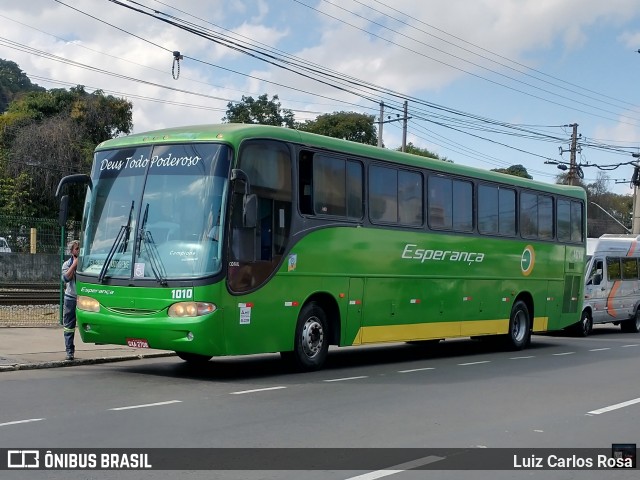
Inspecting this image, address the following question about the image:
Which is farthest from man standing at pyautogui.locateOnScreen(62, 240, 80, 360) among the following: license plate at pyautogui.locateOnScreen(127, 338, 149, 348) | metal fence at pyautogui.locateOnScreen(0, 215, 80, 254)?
metal fence at pyautogui.locateOnScreen(0, 215, 80, 254)

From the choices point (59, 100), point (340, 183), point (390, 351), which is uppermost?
point (59, 100)

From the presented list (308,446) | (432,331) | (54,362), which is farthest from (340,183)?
(308,446)

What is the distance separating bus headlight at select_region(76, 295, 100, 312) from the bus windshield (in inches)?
15.9

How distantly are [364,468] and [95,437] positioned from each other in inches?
105

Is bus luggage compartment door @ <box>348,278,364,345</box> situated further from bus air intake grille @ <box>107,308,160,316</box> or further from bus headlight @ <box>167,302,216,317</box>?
bus air intake grille @ <box>107,308,160,316</box>

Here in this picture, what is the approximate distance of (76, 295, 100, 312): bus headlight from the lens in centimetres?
1275

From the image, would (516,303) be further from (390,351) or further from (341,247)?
(341,247)

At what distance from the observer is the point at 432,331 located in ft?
55.5

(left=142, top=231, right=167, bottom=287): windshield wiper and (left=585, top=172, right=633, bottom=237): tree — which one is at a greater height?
(left=585, top=172, right=633, bottom=237): tree

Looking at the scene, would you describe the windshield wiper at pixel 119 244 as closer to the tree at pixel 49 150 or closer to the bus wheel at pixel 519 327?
the bus wheel at pixel 519 327

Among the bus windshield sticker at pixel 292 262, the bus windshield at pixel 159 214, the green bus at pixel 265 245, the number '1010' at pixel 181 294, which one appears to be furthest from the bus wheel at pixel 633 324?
the number '1010' at pixel 181 294

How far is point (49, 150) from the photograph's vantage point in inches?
1710

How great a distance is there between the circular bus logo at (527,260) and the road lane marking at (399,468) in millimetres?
12773

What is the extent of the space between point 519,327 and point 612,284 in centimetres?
941
